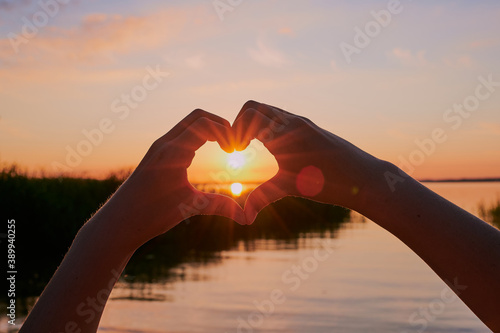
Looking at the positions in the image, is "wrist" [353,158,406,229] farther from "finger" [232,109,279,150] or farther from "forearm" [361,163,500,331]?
"finger" [232,109,279,150]

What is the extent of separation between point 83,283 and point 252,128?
55 cm

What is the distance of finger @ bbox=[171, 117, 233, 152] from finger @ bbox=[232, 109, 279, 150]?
1.3 inches

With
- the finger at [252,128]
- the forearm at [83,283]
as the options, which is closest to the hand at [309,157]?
the finger at [252,128]

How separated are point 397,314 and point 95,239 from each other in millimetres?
9469

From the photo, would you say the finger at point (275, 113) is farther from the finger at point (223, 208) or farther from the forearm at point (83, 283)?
the forearm at point (83, 283)

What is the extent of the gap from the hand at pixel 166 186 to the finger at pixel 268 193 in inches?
4.1

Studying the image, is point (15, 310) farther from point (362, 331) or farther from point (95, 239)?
point (95, 239)

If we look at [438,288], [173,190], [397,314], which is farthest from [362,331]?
[173,190]

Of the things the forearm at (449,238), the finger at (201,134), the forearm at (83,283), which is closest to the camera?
the forearm at (449,238)

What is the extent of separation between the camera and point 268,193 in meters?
1.37

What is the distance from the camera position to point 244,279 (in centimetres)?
1281

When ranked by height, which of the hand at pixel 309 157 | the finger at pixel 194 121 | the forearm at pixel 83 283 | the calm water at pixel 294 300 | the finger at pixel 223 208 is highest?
the finger at pixel 194 121

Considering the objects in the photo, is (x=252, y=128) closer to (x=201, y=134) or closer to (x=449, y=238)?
(x=201, y=134)

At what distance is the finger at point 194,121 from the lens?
1.36 meters
